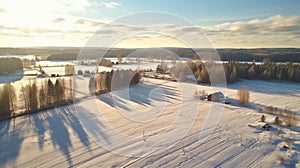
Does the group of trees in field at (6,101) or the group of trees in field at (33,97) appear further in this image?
the group of trees in field at (33,97)

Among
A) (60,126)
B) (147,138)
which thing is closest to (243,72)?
(147,138)

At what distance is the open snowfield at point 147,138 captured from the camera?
7.27m

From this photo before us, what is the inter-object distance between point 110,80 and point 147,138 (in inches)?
498

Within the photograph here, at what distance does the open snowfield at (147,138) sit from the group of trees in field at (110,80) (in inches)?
224

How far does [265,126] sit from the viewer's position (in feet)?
33.8

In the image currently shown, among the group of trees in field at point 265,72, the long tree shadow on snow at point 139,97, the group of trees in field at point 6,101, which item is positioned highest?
the group of trees in field at point 265,72

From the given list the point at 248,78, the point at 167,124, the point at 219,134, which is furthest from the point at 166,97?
the point at 248,78

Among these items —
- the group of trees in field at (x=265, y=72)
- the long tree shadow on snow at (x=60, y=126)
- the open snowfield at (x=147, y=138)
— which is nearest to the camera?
the open snowfield at (x=147, y=138)

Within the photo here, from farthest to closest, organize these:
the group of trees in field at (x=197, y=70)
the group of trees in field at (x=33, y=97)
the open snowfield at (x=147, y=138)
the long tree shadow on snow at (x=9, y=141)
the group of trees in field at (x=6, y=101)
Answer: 1. the group of trees in field at (x=197, y=70)
2. the group of trees in field at (x=33, y=97)
3. the group of trees in field at (x=6, y=101)
4. the long tree shadow on snow at (x=9, y=141)
5. the open snowfield at (x=147, y=138)

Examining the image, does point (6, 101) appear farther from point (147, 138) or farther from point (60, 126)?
point (147, 138)

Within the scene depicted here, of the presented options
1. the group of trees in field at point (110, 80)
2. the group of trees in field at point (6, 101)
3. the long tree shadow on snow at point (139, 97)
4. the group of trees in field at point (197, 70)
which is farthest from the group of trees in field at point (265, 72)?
the group of trees in field at point (6, 101)

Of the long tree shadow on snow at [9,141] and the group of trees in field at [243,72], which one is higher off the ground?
the group of trees in field at [243,72]

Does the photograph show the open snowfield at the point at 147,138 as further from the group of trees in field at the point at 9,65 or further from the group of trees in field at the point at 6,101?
the group of trees in field at the point at 9,65

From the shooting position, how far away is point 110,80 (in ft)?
68.7
